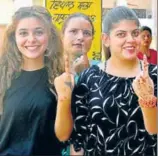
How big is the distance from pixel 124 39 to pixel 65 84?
427 millimetres

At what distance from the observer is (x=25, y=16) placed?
7.55 ft

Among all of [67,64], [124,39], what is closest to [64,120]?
[67,64]

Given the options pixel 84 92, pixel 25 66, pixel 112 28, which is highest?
pixel 112 28

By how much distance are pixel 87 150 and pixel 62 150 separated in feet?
0.51

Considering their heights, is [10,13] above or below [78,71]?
above

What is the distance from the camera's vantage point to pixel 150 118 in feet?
7.33

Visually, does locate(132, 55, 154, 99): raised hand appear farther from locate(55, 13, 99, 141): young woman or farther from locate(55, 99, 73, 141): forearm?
locate(55, 99, 73, 141): forearm

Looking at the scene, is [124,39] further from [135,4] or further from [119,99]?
[119,99]

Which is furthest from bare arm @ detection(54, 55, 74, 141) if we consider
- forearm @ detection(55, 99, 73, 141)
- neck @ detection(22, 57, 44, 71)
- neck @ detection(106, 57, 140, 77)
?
neck @ detection(106, 57, 140, 77)

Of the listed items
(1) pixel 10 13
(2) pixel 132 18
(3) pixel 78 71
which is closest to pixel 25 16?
(1) pixel 10 13

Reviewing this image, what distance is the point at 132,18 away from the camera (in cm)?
225

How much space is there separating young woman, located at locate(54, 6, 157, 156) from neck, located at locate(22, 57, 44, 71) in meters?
0.25

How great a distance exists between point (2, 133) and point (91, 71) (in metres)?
0.64

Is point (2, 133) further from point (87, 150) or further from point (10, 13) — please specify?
point (10, 13)
